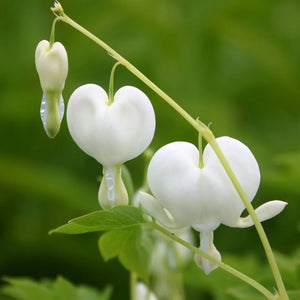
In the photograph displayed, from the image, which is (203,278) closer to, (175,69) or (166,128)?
(166,128)

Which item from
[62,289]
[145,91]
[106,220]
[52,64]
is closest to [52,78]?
[52,64]

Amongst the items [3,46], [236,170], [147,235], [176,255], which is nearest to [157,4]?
[3,46]

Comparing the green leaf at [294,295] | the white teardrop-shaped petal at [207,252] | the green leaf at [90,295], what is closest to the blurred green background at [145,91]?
the green leaf at [90,295]

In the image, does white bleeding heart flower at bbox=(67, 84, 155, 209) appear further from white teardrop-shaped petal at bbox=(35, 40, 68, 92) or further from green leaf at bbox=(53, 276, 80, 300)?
green leaf at bbox=(53, 276, 80, 300)

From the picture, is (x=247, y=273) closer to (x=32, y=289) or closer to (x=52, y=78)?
(x=32, y=289)

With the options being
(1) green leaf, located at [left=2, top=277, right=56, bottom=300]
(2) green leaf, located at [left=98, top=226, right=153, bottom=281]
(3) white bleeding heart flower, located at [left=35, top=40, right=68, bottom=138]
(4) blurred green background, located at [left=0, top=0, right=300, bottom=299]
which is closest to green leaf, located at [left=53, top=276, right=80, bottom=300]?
(1) green leaf, located at [left=2, top=277, right=56, bottom=300]

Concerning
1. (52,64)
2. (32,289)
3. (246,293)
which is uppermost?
(52,64)
